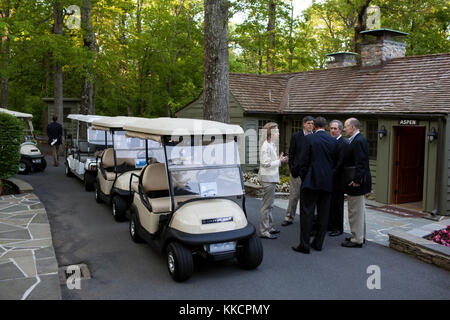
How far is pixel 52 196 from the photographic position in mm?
10656

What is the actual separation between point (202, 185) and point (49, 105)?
19.8 m

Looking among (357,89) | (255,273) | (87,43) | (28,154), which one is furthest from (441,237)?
(87,43)

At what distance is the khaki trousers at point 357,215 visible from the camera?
6.98 m

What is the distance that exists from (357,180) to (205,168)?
101 inches

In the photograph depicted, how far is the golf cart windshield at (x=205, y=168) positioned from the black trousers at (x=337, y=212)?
8.86ft

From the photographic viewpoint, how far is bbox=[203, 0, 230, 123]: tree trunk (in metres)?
11.1

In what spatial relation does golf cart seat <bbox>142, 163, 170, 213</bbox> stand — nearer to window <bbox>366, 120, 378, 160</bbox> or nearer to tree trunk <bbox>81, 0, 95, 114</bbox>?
window <bbox>366, 120, 378, 160</bbox>

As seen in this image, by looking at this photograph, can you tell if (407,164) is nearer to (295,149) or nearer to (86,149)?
(295,149)

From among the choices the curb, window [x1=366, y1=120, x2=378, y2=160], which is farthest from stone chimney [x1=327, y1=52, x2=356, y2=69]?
the curb

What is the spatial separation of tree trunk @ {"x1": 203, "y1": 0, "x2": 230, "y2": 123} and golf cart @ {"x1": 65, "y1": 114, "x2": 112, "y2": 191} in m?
3.04

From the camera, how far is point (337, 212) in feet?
26.0

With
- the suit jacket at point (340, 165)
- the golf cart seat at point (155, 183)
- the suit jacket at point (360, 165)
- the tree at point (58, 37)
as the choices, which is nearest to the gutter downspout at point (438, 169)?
the suit jacket at point (340, 165)

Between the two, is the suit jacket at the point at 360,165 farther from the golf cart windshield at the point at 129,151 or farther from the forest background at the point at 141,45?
the forest background at the point at 141,45
